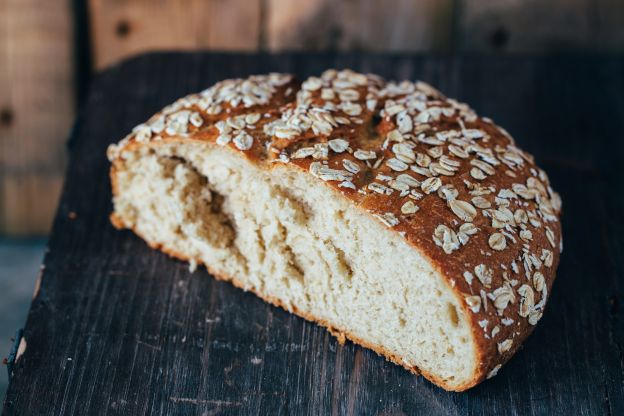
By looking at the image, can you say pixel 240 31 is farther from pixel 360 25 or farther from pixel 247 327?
pixel 247 327

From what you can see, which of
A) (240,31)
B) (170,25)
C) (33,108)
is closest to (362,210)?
(240,31)

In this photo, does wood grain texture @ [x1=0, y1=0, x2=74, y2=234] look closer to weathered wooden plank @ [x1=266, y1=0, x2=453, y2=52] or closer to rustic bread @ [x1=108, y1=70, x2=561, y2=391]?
weathered wooden plank @ [x1=266, y1=0, x2=453, y2=52]

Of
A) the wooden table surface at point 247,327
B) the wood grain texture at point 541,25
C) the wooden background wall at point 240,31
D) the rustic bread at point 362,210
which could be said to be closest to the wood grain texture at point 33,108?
the wooden background wall at point 240,31

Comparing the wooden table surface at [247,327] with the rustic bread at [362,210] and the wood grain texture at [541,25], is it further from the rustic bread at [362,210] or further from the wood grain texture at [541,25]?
the wood grain texture at [541,25]

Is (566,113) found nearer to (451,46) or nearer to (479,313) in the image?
(451,46)

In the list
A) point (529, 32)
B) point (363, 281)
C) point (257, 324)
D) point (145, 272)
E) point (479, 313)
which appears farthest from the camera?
point (529, 32)

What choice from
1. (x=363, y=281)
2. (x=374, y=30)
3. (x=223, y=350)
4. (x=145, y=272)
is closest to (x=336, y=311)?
(x=363, y=281)
